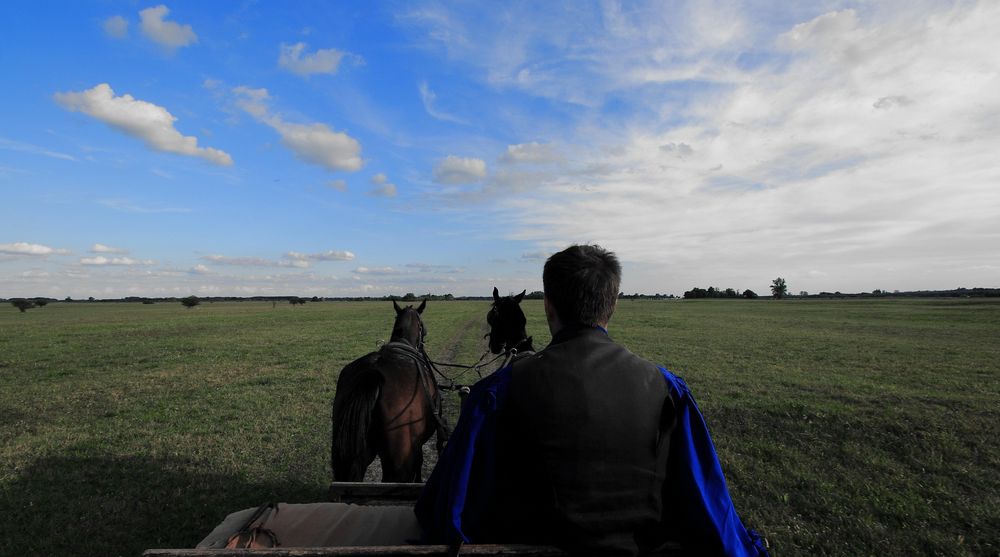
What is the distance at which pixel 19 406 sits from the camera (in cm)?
1235

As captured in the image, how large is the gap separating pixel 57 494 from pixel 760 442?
1108 centimetres

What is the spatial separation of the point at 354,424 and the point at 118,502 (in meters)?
4.10

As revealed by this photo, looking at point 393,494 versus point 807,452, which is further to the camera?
point 807,452

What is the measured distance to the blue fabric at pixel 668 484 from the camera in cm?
231

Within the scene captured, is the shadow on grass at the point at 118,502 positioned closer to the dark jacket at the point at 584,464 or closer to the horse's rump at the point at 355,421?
the horse's rump at the point at 355,421

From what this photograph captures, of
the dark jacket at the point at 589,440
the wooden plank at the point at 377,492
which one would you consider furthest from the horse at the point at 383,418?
the dark jacket at the point at 589,440

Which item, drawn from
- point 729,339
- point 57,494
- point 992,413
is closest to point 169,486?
point 57,494

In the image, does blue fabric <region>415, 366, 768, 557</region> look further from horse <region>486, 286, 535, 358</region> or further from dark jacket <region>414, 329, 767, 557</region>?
horse <region>486, 286, 535, 358</region>

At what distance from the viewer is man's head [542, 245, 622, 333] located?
2.48 m

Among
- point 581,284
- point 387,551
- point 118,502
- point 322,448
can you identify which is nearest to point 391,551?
point 387,551

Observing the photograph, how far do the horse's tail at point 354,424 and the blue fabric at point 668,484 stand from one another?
8.81 feet

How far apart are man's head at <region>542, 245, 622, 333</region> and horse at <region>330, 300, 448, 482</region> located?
3.11m

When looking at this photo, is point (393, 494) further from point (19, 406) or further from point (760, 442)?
point (19, 406)

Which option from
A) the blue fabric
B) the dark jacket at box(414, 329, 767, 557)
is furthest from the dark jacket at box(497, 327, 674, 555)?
the blue fabric
